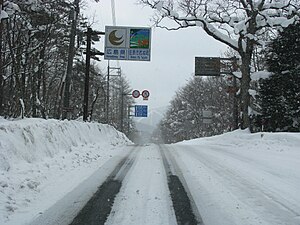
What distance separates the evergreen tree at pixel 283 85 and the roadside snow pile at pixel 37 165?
11526mm

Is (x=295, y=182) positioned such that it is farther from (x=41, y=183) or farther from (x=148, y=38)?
(x=148, y=38)

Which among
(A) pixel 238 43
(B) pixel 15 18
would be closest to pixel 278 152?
(A) pixel 238 43

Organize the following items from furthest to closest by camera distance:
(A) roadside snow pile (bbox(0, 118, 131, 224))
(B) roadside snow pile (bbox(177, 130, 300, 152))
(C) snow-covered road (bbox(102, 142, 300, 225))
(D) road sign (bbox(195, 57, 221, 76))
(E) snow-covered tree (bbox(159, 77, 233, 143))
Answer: (E) snow-covered tree (bbox(159, 77, 233, 143)), (D) road sign (bbox(195, 57, 221, 76)), (B) roadside snow pile (bbox(177, 130, 300, 152)), (A) roadside snow pile (bbox(0, 118, 131, 224)), (C) snow-covered road (bbox(102, 142, 300, 225))

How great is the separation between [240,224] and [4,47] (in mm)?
20566

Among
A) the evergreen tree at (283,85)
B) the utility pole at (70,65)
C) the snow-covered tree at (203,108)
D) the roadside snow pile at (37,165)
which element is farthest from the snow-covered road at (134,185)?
the snow-covered tree at (203,108)

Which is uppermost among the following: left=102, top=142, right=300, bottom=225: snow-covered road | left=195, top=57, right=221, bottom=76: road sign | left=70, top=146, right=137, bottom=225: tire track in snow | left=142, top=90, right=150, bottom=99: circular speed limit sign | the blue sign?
left=195, top=57, right=221, bottom=76: road sign

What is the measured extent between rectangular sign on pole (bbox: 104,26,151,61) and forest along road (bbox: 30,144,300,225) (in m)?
13.5

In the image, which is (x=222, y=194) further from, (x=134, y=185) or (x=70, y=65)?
(x=70, y=65)

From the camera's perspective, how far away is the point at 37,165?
7.80 m

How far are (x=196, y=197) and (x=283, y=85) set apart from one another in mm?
14665

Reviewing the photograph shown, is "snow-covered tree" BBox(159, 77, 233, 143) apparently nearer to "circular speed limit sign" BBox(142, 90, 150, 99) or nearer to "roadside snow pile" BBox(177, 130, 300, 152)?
"circular speed limit sign" BBox(142, 90, 150, 99)

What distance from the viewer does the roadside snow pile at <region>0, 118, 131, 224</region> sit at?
5.63 meters

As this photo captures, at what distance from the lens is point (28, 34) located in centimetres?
2127

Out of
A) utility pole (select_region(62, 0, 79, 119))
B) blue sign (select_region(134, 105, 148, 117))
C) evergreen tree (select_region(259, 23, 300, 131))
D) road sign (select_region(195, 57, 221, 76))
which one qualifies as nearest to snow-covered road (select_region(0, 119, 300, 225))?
evergreen tree (select_region(259, 23, 300, 131))
